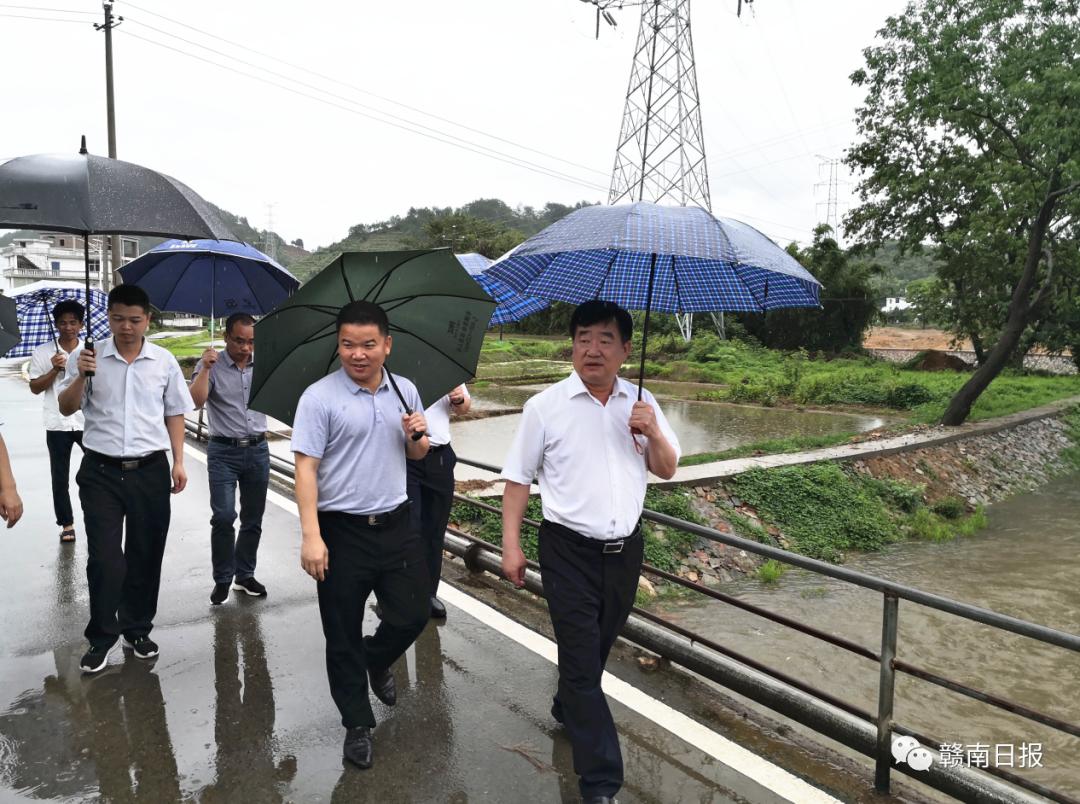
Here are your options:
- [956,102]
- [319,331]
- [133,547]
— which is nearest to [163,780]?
[133,547]

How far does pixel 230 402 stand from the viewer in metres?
5.05

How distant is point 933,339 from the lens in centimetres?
4903

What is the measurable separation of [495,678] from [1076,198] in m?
17.7

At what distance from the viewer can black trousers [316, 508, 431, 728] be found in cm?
315

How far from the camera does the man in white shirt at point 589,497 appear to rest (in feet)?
9.56

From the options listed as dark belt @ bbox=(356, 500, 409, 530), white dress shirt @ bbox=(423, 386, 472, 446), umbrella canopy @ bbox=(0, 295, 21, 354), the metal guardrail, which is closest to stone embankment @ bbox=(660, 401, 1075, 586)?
the metal guardrail

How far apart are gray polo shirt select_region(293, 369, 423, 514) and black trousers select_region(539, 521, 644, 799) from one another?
0.73 m

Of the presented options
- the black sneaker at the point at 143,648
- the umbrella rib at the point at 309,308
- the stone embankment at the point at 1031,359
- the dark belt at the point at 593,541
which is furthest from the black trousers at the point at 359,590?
the stone embankment at the point at 1031,359

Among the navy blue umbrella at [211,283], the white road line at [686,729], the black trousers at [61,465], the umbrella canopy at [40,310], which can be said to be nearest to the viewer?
the white road line at [686,729]

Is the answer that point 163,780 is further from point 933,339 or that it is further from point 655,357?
point 933,339

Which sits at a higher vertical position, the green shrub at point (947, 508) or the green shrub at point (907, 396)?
the green shrub at point (907, 396)

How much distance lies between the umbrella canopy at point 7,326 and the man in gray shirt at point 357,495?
2329 millimetres

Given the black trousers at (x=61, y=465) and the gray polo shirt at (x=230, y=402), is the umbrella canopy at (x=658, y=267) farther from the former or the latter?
the black trousers at (x=61, y=465)

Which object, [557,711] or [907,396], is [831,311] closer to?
[907,396]
